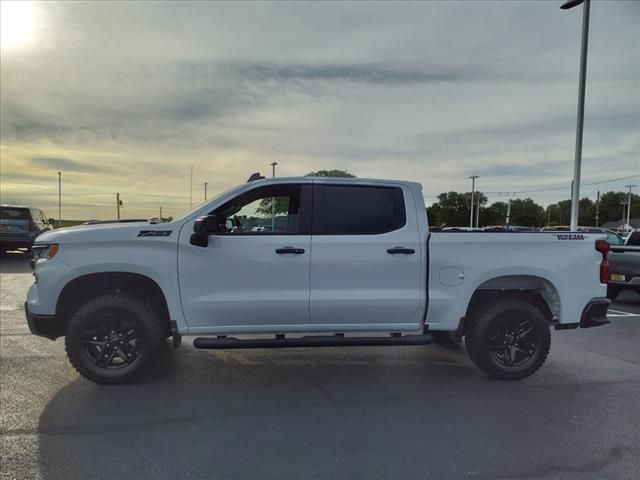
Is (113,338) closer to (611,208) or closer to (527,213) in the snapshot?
(527,213)

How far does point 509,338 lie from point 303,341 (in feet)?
7.28

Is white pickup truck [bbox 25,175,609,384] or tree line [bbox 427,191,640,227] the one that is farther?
tree line [bbox 427,191,640,227]

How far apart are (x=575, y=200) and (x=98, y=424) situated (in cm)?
1471

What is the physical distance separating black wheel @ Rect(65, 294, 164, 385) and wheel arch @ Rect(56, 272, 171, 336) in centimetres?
13

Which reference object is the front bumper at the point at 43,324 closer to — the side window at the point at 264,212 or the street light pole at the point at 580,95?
the side window at the point at 264,212

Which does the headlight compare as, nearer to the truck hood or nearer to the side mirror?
the truck hood

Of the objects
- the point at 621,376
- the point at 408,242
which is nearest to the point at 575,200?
the point at 621,376

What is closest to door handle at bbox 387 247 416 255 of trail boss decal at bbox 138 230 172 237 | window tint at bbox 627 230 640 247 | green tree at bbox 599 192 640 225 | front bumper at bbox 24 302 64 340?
trail boss decal at bbox 138 230 172 237

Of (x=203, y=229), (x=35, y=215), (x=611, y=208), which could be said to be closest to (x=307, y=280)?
(x=203, y=229)

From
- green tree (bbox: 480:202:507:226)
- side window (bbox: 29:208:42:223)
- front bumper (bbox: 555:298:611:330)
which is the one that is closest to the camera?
front bumper (bbox: 555:298:611:330)

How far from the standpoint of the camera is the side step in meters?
4.55

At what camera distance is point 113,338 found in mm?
4656

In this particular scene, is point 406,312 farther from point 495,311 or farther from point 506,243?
point 506,243

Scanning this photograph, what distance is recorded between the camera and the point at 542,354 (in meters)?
4.96
